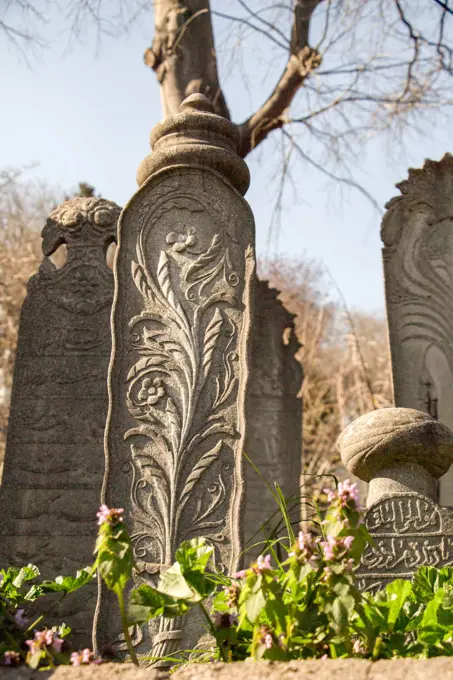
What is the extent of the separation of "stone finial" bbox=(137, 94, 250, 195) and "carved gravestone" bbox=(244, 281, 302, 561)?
2.24m

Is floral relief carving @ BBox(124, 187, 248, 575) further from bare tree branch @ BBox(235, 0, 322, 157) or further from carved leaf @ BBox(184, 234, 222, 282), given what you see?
bare tree branch @ BBox(235, 0, 322, 157)

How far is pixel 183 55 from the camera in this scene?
6.95m

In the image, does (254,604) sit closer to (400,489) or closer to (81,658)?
(81,658)

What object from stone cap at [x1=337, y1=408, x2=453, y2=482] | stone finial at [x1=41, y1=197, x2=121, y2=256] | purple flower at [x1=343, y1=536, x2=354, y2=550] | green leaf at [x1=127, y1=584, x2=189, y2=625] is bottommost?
green leaf at [x1=127, y1=584, x2=189, y2=625]

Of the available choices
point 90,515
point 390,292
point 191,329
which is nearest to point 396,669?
point 191,329

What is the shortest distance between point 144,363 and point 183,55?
4.75 m

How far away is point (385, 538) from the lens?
2869 millimetres

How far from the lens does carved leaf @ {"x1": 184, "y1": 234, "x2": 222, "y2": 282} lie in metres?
3.18

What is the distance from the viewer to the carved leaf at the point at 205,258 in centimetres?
318

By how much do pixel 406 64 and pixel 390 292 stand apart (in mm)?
3049

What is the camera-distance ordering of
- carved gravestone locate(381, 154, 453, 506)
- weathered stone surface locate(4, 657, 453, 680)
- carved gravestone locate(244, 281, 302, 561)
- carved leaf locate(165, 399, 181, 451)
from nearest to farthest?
weathered stone surface locate(4, 657, 453, 680) < carved leaf locate(165, 399, 181, 451) < carved gravestone locate(381, 154, 453, 506) < carved gravestone locate(244, 281, 302, 561)

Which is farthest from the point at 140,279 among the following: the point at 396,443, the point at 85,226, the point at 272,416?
the point at 272,416

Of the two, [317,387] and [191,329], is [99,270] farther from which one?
[317,387]

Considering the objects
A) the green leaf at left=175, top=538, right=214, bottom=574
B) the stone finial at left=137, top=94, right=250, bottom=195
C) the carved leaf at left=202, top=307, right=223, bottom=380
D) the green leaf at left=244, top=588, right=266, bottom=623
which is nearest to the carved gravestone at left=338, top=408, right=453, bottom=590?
the carved leaf at left=202, top=307, right=223, bottom=380
